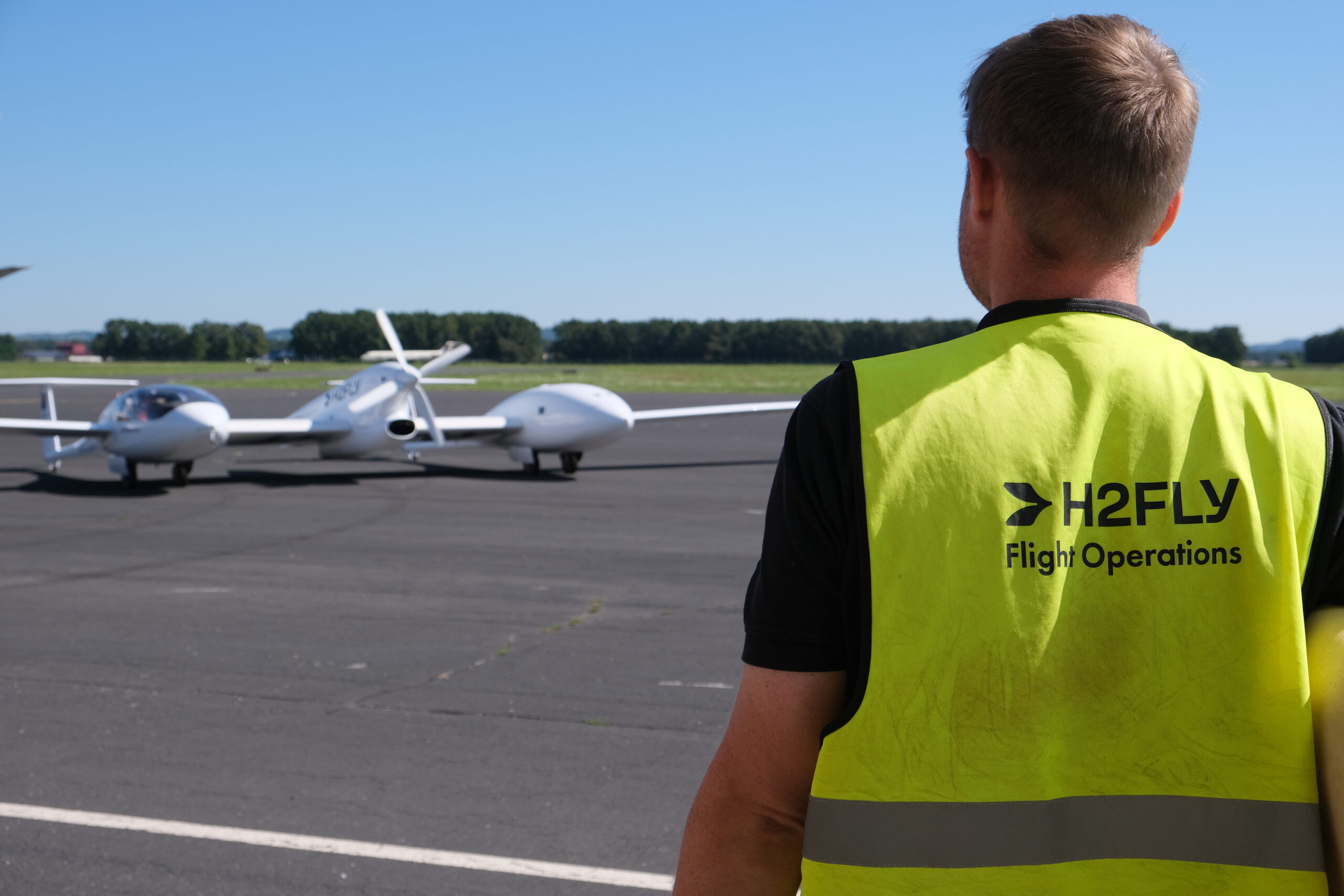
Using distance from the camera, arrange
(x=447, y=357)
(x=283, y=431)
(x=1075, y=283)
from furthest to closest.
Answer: (x=447, y=357)
(x=283, y=431)
(x=1075, y=283)

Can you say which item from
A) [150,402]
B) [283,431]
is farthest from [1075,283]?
[283,431]

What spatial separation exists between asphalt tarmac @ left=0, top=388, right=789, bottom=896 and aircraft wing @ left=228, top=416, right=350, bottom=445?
4249 millimetres

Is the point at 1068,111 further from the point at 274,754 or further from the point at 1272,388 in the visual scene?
the point at 274,754

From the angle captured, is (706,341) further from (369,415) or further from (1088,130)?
(1088,130)

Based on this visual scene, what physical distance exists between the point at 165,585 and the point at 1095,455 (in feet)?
35.2

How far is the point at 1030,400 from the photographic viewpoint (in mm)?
1290

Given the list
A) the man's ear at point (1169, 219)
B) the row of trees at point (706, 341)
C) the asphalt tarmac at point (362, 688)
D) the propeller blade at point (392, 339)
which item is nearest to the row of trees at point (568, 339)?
the row of trees at point (706, 341)

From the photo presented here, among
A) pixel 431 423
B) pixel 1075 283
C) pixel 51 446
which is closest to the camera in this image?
pixel 1075 283

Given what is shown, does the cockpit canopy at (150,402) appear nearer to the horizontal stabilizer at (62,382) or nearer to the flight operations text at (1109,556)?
the horizontal stabilizer at (62,382)

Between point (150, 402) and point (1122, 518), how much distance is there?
792 inches

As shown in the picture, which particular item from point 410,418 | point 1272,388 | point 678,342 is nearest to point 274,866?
point 1272,388

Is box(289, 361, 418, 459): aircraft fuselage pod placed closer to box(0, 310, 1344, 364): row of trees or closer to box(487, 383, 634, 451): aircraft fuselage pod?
box(487, 383, 634, 451): aircraft fuselage pod

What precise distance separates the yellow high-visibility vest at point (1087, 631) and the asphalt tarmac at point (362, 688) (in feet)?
10.7

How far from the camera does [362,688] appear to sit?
7070mm
